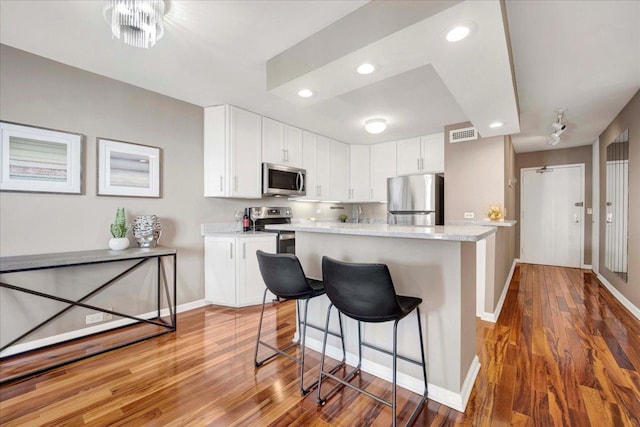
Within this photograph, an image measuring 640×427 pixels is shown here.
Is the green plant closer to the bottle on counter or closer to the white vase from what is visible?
the white vase

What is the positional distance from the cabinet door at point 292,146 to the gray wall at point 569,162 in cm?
485

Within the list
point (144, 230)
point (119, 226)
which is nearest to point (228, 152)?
point (144, 230)

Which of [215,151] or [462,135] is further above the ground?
[462,135]

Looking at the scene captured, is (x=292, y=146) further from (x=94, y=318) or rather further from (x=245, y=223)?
(x=94, y=318)

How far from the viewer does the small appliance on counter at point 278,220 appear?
3.65 m

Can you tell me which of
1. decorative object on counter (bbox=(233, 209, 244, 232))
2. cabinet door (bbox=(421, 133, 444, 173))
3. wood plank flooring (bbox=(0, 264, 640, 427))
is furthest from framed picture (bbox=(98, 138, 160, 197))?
cabinet door (bbox=(421, 133, 444, 173))

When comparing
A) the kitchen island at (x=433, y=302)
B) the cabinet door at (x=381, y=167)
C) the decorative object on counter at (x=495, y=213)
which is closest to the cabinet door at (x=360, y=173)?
the cabinet door at (x=381, y=167)

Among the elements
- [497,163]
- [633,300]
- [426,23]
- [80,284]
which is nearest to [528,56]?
[426,23]

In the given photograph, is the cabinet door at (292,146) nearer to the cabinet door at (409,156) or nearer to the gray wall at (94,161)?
the gray wall at (94,161)

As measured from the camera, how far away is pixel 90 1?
1701mm

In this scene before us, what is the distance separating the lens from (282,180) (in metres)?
3.88

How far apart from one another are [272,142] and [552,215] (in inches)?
231

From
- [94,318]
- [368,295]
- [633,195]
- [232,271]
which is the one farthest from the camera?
[232,271]

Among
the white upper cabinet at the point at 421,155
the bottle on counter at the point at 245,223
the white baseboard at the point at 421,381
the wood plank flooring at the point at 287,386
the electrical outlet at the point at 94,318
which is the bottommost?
the wood plank flooring at the point at 287,386
